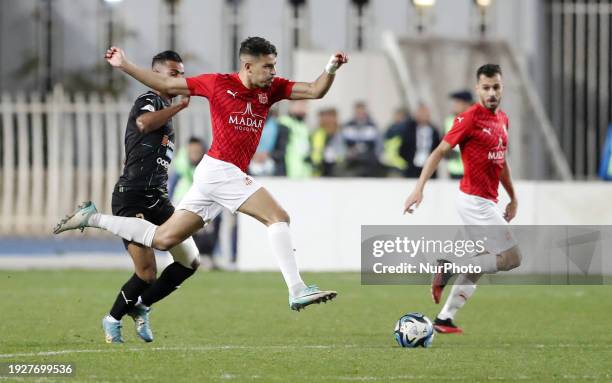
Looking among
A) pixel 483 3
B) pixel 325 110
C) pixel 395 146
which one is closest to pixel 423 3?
pixel 483 3

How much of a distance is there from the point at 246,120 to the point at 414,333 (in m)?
2.02

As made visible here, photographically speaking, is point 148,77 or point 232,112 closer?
point 148,77

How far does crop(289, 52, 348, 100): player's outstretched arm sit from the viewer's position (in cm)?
1031

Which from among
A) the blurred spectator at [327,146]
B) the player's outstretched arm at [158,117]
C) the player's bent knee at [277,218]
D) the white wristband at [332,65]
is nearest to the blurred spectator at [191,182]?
the blurred spectator at [327,146]

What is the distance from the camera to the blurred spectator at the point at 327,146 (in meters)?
21.3

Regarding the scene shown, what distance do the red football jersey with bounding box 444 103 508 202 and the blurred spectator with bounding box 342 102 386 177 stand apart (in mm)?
8903

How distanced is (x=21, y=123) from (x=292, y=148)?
5.22 m

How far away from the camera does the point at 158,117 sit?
420 inches

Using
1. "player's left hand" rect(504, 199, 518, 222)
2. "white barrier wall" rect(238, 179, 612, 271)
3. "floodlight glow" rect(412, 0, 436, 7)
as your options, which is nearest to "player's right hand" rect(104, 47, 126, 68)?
"player's left hand" rect(504, 199, 518, 222)

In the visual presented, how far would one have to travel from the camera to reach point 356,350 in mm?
10336

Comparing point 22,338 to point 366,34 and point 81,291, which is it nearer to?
point 81,291

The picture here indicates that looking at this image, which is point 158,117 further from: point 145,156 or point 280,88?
point 280,88

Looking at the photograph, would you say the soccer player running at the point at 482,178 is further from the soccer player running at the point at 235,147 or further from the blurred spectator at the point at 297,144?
the blurred spectator at the point at 297,144

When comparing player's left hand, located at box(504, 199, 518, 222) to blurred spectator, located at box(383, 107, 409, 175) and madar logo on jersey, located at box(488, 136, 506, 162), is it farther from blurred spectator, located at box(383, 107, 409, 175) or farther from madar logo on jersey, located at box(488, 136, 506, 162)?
blurred spectator, located at box(383, 107, 409, 175)
